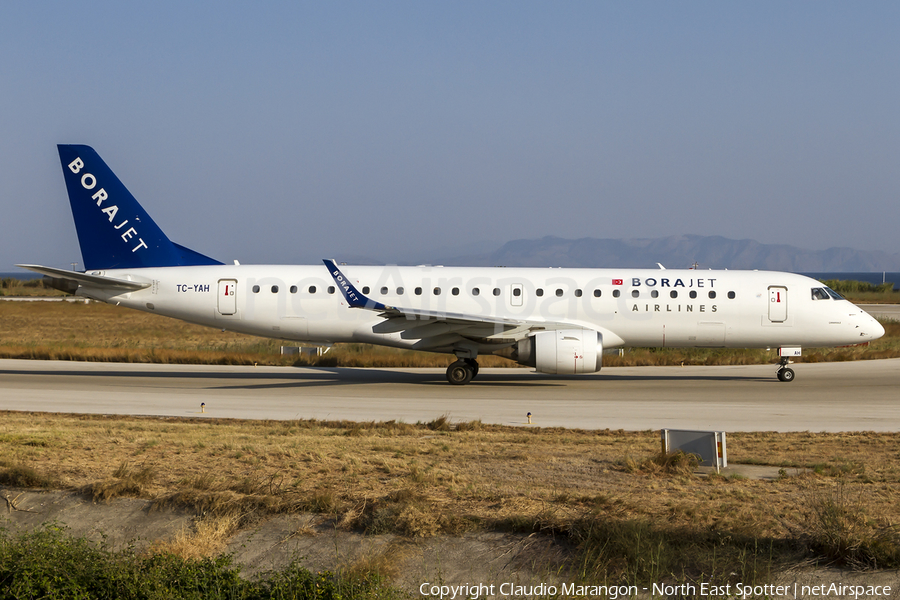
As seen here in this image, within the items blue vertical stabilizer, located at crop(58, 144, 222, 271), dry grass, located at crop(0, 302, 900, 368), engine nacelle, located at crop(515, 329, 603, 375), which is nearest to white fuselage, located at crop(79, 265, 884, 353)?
blue vertical stabilizer, located at crop(58, 144, 222, 271)

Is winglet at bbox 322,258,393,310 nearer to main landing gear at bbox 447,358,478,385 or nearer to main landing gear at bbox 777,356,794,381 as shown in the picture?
main landing gear at bbox 447,358,478,385

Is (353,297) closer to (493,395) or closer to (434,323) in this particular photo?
(434,323)

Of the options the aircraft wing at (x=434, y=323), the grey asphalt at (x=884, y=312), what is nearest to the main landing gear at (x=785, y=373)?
the aircraft wing at (x=434, y=323)

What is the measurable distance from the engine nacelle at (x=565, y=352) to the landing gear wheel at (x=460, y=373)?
7.85 ft

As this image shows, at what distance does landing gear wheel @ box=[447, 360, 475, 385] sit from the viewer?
23672mm

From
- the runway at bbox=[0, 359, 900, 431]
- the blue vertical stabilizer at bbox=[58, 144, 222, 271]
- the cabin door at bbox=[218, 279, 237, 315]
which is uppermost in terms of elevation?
the blue vertical stabilizer at bbox=[58, 144, 222, 271]

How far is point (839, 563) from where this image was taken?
714 centimetres

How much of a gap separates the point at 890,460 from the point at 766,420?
16.8ft

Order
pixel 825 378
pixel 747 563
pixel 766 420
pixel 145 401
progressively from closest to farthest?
pixel 747 563, pixel 766 420, pixel 145 401, pixel 825 378

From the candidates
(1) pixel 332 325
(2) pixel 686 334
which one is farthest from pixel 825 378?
(1) pixel 332 325

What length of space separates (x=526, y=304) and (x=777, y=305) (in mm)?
7926

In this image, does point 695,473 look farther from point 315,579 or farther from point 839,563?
point 315,579

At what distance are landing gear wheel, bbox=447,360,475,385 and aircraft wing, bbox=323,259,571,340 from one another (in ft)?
4.30

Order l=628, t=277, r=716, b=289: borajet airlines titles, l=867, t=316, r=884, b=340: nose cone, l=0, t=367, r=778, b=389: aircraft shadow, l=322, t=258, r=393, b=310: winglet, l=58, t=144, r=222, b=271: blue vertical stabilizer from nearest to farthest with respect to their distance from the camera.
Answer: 1. l=322, t=258, r=393, b=310: winglet
2. l=867, t=316, r=884, b=340: nose cone
3. l=628, t=277, r=716, b=289: borajet airlines titles
4. l=58, t=144, r=222, b=271: blue vertical stabilizer
5. l=0, t=367, r=778, b=389: aircraft shadow
